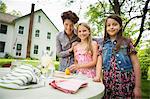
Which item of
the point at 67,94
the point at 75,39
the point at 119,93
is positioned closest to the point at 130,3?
the point at 75,39

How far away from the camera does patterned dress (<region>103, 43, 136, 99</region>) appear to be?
2.09 meters

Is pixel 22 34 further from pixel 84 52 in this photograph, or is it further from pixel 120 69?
pixel 120 69

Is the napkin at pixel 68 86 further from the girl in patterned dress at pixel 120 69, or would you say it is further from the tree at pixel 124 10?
the tree at pixel 124 10

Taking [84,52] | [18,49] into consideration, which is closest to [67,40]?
[84,52]

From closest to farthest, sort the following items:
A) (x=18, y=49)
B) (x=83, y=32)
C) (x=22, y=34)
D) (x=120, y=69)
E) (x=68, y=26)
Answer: (x=120, y=69) → (x=83, y=32) → (x=68, y=26) → (x=18, y=49) → (x=22, y=34)

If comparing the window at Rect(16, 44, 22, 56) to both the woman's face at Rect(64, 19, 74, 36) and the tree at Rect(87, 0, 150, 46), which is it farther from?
the woman's face at Rect(64, 19, 74, 36)

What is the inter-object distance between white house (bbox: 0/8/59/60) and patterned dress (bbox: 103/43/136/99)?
2201 cm

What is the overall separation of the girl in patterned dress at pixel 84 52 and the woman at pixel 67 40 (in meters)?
0.16

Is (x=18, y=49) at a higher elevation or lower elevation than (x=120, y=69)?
higher

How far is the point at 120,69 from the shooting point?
6.84 ft

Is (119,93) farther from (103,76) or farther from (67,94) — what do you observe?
(67,94)

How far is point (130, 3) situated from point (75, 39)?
8864 millimetres

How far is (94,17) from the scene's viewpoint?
12.2m

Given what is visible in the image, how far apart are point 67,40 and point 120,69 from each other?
925 mm
